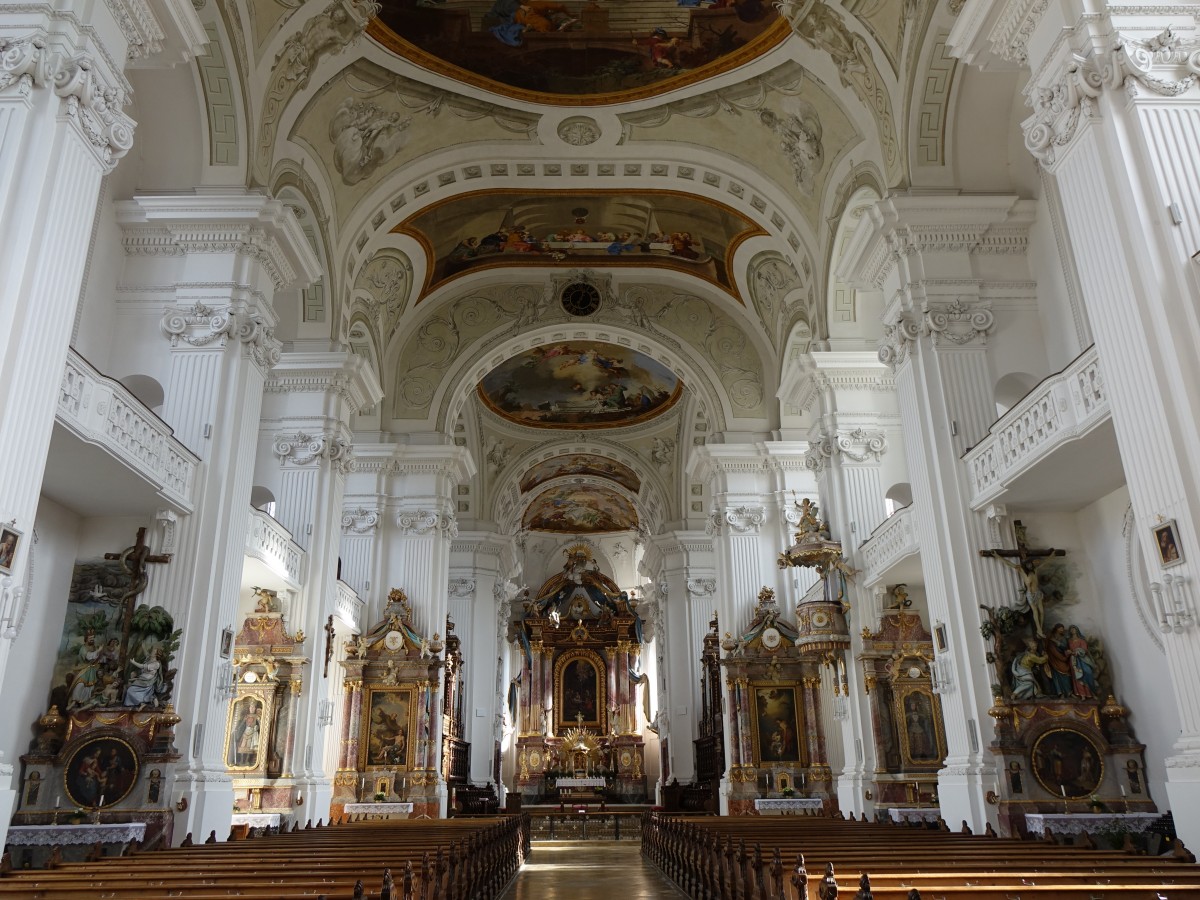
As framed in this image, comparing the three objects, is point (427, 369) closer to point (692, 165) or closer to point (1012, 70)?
point (692, 165)

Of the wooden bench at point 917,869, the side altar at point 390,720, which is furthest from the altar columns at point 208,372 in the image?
the side altar at point 390,720

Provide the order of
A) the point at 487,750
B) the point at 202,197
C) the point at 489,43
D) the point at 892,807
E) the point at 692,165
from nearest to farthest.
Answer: the point at 202,197
the point at 892,807
the point at 489,43
the point at 692,165
the point at 487,750

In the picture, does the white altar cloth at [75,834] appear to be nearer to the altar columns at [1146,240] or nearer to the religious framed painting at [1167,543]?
the altar columns at [1146,240]

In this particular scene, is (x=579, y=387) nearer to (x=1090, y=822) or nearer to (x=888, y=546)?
(x=888, y=546)

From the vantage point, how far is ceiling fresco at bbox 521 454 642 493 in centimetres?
3033

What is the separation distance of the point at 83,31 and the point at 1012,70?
9.15 m

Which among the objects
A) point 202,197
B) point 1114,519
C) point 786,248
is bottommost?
point 1114,519

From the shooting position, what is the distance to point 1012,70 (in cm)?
1073

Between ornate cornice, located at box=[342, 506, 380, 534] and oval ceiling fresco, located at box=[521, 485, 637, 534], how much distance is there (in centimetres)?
1307

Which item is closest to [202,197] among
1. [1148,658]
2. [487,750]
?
[1148,658]

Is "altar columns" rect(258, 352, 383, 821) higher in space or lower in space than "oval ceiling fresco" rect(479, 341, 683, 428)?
lower

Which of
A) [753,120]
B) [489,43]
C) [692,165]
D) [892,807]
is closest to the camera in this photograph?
[892,807]

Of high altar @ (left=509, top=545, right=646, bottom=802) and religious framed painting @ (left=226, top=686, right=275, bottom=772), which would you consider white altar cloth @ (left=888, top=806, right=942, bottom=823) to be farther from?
high altar @ (left=509, top=545, right=646, bottom=802)

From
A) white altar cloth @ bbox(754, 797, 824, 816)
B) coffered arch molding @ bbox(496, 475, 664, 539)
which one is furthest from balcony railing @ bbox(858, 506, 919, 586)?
coffered arch molding @ bbox(496, 475, 664, 539)
